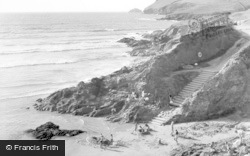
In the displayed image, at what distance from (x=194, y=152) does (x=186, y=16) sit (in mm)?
133342

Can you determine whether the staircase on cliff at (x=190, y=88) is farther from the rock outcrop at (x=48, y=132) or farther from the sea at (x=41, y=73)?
the rock outcrop at (x=48, y=132)

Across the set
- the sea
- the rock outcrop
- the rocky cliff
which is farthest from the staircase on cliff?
the rock outcrop

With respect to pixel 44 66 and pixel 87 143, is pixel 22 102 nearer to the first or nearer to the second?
pixel 87 143

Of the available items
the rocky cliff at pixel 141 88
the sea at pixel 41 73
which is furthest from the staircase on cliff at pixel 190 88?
the sea at pixel 41 73

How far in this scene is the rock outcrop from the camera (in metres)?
21.3

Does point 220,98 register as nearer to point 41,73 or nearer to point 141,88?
point 141,88

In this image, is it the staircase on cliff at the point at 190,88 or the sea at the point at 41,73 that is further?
the sea at the point at 41,73

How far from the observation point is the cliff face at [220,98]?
73.0 ft

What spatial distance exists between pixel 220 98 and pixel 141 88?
599cm

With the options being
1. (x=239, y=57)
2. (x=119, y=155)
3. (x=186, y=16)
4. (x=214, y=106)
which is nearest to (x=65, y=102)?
(x=119, y=155)

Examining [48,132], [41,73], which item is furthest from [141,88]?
[41,73]

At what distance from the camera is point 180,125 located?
70.9 ft

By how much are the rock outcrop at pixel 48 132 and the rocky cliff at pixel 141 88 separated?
3150 mm

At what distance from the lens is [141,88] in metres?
25.1
